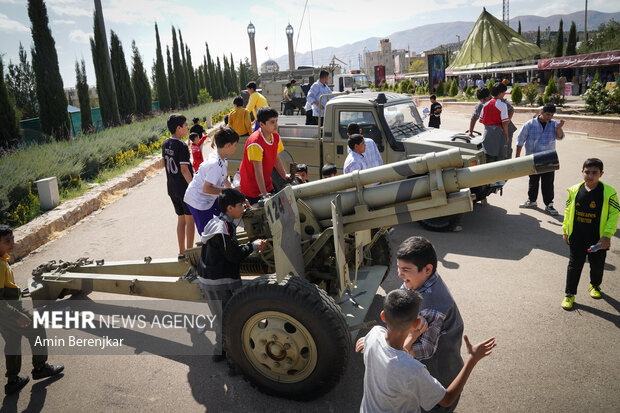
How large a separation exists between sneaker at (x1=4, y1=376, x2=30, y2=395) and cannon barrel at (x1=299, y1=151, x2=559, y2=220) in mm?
2894

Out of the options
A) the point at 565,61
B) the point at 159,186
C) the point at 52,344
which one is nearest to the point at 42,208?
the point at 159,186

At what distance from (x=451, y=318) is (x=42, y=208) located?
29.0ft

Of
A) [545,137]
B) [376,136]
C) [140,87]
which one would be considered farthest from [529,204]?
[140,87]

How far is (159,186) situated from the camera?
11305 mm

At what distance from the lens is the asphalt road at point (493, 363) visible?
3.15 m

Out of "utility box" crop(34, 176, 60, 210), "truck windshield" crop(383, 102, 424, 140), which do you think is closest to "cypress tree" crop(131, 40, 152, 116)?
"utility box" crop(34, 176, 60, 210)

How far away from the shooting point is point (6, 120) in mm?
13328

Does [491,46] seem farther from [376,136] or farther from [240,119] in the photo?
[376,136]

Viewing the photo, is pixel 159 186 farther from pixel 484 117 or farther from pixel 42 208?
pixel 484 117

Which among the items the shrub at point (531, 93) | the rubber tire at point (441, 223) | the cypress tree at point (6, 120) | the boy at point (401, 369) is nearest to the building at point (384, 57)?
the shrub at point (531, 93)

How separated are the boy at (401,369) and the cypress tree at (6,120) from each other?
49.7ft

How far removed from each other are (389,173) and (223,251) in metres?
1.50

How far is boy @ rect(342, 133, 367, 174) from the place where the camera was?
17.1 ft

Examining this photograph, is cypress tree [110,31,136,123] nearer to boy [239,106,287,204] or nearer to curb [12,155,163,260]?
curb [12,155,163,260]
